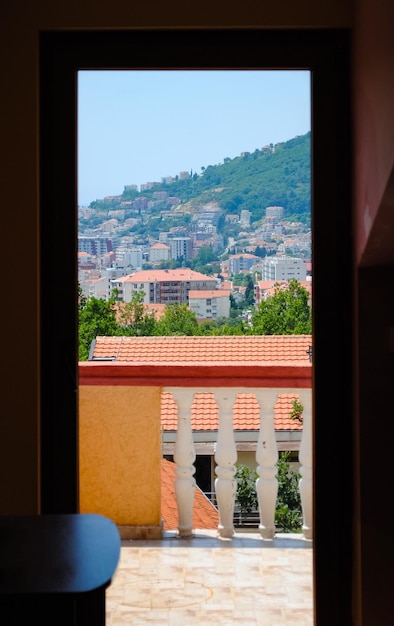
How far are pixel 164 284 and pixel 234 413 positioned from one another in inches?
37.2

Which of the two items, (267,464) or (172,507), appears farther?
(172,507)

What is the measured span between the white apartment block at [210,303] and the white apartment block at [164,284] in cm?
2

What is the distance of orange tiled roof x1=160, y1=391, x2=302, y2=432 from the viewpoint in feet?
12.3

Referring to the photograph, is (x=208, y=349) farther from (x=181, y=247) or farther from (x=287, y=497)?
(x=287, y=497)

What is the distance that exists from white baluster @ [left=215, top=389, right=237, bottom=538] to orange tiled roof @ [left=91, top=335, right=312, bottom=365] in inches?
8.4

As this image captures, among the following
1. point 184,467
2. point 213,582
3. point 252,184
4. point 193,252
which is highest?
point 252,184

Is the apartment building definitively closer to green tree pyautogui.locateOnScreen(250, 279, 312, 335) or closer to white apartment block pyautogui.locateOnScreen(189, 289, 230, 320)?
white apartment block pyautogui.locateOnScreen(189, 289, 230, 320)

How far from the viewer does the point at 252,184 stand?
3021mm

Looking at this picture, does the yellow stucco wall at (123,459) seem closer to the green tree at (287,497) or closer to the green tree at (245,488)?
the green tree at (245,488)
